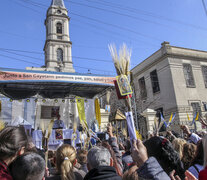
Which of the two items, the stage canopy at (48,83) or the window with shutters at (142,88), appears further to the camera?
the window with shutters at (142,88)

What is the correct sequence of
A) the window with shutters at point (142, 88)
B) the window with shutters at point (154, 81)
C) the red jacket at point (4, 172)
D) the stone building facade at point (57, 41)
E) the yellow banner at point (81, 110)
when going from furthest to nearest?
the stone building facade at point (57, 41)
the window with shutters at point (142, 88)
the window with shutters at point (154, 81)
the yellow banner at point (81, 110)
the red jacket at point (4, 172)

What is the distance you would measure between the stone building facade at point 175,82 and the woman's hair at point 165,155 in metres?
18.8

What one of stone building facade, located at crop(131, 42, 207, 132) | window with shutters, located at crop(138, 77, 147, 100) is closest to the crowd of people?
stone building facade, located at crop(131, 42, 207, 132)

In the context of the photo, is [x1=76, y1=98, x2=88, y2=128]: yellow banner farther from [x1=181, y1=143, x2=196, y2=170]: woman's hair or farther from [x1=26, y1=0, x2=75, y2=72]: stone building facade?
→ [x1=26, y1=0, x2=75, y2=72]: stone building facade

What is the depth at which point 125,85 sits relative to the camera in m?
5.27

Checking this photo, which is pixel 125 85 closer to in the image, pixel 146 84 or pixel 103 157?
pixel 103 157

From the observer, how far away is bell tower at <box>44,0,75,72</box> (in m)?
33.4

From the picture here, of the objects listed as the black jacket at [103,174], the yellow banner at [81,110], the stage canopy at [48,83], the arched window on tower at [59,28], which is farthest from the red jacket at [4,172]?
the arched window on tower at [59,28]

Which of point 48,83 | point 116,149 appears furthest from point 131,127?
point 48,83

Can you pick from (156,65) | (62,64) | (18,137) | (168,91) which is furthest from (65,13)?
(18,137)

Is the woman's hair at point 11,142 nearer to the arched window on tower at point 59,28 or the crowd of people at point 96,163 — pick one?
the crowd of people at point 96,163

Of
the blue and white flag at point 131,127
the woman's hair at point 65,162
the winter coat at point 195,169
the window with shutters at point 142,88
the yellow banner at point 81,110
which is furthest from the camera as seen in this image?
the window with shutters at point 142,88

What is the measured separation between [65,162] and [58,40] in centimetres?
3491

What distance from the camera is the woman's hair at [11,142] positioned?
1783 millimetres
